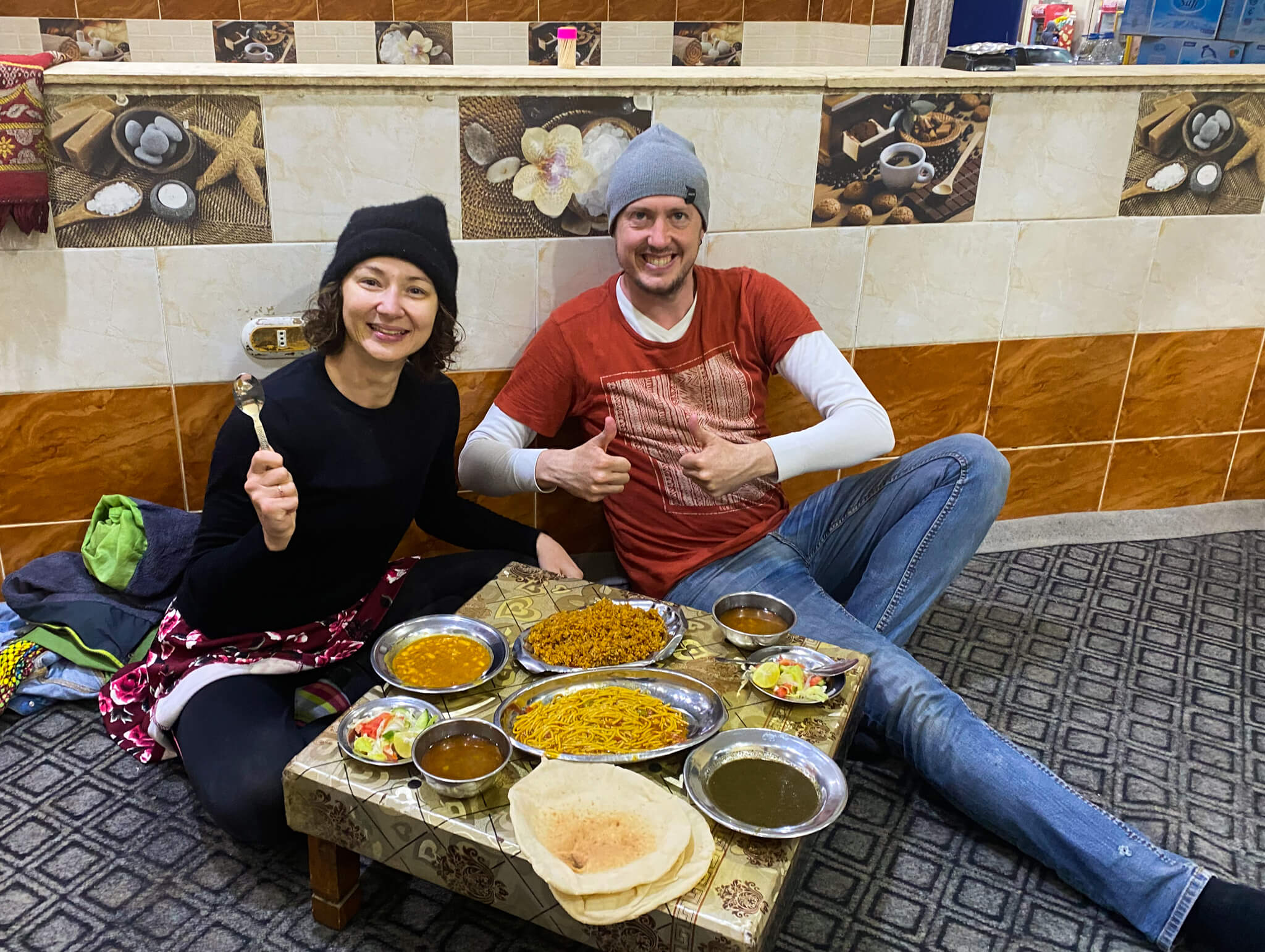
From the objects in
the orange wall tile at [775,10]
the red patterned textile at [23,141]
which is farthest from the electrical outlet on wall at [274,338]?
the orange wall tile at [775,10]

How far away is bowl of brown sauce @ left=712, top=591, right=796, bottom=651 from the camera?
174cm

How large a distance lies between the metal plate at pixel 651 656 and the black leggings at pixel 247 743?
13.8 inches

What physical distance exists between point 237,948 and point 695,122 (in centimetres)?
176

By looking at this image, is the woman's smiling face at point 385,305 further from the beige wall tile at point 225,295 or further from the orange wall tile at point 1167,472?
the orange wall tile at point 1167,472

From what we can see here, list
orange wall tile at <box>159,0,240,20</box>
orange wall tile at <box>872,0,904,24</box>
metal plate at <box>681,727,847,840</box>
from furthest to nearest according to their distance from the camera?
orange wall tile at <box>159,0,240,20</box> < orange wall tile at <box>872,0,904,24</box> < metal plate at <box>681,727,847,840</box>

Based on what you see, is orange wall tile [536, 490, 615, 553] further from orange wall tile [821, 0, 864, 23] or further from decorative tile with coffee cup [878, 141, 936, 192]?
orange wall tile [821, 0, 864, 23]

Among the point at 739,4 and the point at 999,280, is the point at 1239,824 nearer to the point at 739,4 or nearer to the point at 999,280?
the point at 999,280

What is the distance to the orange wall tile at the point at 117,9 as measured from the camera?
11.5 ft

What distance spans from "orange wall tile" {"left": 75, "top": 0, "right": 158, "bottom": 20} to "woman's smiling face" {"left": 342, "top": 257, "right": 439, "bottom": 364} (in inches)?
97.8

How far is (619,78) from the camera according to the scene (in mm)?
2160

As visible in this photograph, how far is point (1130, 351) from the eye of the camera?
2734 millimetres

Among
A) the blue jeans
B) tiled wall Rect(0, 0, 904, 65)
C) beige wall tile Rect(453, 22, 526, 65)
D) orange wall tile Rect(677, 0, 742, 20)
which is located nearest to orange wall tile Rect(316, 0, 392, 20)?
tiled wall Rect(0, 0, 904, 65)

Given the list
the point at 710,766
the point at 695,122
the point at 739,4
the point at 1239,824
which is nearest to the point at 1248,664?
the point at 1239,824

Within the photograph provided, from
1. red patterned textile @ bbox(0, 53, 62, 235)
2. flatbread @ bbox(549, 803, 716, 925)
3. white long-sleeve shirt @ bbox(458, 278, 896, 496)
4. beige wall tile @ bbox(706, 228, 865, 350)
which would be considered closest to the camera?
flatbread @ bbox(549, 803, 716, 925)
